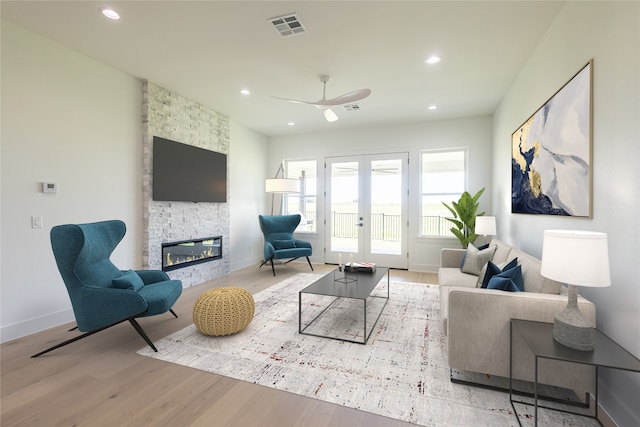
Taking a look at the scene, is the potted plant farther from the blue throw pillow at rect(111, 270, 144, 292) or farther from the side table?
the blue throw pillow at rect(111, 270, 144, 292)

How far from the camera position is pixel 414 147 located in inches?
223

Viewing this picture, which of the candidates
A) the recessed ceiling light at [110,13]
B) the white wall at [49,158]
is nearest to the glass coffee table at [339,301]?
the white wall at [49,158]

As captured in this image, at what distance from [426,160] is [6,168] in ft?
19.1

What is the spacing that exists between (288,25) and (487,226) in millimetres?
3438

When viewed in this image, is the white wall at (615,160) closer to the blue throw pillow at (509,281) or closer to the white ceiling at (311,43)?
the blue throw pillow at (509,281)

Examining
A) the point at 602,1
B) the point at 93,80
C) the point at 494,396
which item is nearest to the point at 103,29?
the point at 93,80

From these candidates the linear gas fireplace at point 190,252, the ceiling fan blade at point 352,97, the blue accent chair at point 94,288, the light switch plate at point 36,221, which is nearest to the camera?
the blue accent chair at point 94,288

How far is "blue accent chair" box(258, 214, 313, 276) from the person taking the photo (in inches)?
209

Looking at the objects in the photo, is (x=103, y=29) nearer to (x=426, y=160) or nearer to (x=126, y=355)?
(x=126, y=355)

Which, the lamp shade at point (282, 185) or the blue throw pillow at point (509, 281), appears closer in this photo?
the blue throw pillow at point (509, 281)

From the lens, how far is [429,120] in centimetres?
550

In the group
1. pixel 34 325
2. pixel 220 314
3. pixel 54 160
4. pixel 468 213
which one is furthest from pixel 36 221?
pixel 468 213

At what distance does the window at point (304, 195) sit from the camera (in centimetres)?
652

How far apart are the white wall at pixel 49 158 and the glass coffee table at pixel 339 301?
2.49 metres
